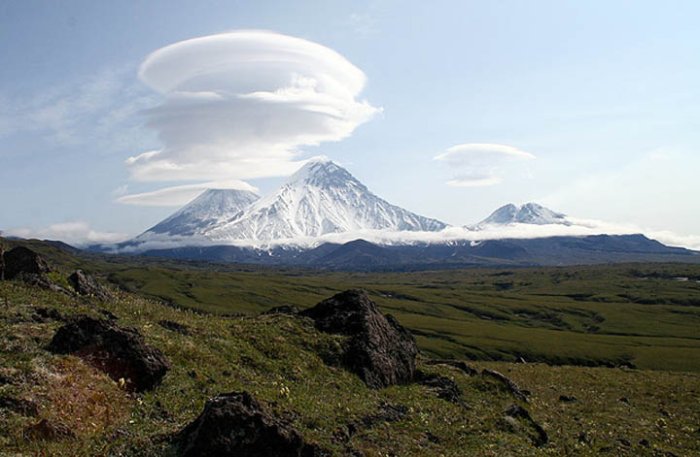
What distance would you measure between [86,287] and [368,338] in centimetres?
1932

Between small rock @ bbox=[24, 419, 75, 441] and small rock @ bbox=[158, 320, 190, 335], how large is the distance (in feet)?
41.4

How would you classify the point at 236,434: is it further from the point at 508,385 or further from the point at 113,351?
the point at 508,385

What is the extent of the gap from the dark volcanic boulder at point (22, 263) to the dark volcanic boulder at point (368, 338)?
17.3 m

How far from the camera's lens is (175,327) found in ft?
93.6

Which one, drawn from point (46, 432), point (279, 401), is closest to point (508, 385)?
point (279, 401)

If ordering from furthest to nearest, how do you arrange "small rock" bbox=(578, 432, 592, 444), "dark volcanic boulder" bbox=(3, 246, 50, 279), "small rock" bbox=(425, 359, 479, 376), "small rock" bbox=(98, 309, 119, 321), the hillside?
"small rock" bbox=(425, 359, 479, 376) → "dark volcanic boulder" bbox=(3, 246, 50, 279) → "small rock" bbox=(98, 309, 119, 321) → "small rock" bbox=(578, 432, 592, 444) → the hillside

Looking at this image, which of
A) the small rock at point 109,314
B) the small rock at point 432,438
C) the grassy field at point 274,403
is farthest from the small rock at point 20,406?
the small rock at point 432,438

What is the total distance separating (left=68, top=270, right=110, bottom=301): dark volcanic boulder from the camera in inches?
1351

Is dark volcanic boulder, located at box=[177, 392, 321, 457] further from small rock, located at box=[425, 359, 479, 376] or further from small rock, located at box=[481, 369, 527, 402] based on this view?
small rock, located at box=[425, 359, 479, 376]

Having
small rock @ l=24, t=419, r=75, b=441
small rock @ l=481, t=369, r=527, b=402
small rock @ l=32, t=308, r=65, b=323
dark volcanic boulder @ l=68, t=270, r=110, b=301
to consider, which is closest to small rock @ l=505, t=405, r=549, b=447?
small rock @ l=481, t=369, r=527, b=402

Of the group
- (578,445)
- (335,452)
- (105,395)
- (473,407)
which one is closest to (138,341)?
(105,395)

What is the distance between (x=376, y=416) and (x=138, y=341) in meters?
10.3

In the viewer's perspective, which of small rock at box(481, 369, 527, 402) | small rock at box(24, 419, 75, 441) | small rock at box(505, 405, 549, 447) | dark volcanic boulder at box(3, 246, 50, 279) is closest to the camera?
small rock at box(24, 419, 75, 441)

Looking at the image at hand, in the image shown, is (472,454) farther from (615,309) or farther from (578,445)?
(615,309)
